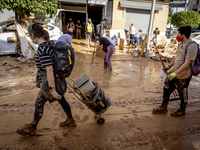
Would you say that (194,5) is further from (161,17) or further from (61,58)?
(61,58)

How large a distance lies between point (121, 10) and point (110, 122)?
1341cm

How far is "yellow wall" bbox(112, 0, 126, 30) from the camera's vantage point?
1420 centimetres

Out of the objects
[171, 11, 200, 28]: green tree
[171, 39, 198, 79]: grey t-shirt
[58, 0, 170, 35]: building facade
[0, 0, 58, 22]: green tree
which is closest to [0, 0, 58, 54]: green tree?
[0, 0, 58, 22]: green tree

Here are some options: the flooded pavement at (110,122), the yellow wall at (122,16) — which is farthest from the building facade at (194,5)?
the flooded pavement at (110,122)

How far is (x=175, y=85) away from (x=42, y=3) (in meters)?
6.80

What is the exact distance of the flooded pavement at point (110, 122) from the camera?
2.46 meters

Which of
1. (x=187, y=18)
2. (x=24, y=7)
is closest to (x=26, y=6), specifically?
(x=24, y=7)

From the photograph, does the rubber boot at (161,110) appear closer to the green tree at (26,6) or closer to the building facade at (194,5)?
the green tree at (26,6)

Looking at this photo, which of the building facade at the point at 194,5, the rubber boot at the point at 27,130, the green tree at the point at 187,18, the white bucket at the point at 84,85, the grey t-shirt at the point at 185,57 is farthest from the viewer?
the building facade at the point at 194,5

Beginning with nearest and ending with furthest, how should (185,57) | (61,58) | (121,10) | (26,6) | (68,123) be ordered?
(61,58)
(68,123)
(185,57)
(26,6)
(121,10)

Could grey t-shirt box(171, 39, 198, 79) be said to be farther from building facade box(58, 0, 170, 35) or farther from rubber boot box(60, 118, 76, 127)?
building facade box(58, 0, 170, 35)

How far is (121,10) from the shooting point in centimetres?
1441

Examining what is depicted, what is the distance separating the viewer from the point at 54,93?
2.20 meters

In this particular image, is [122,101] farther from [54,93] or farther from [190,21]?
[190,21]
